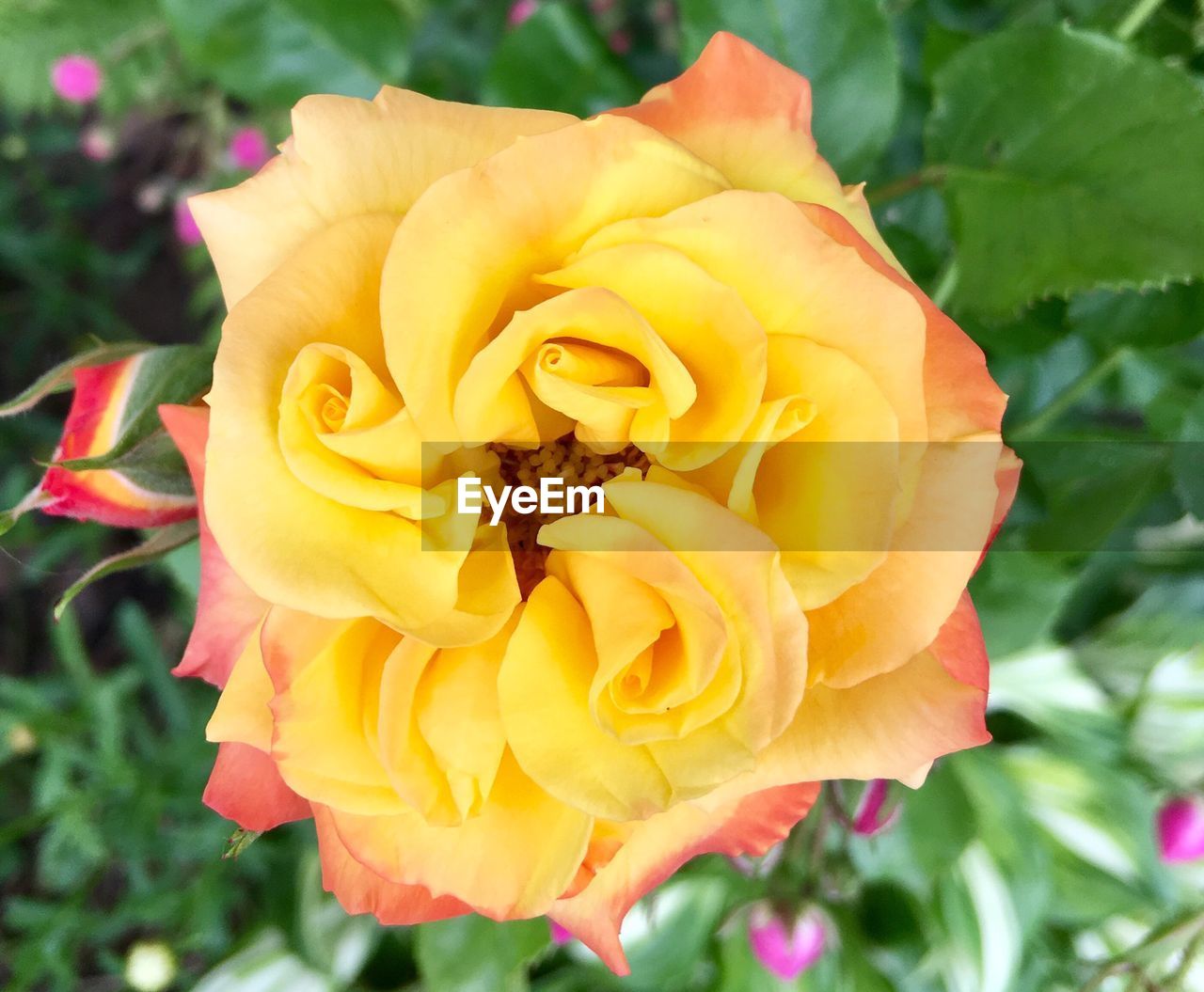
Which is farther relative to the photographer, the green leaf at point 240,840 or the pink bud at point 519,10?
the pink bud at point 519,10

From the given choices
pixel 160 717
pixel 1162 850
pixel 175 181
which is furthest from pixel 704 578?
pixel 175 181

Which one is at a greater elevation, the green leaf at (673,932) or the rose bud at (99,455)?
the rose bud at (99,455)

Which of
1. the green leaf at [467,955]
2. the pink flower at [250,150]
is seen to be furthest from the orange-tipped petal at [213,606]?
the pink flower at [250,150]

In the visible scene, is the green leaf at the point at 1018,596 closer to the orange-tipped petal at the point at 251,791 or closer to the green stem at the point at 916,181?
the green stem at the point at 916,181

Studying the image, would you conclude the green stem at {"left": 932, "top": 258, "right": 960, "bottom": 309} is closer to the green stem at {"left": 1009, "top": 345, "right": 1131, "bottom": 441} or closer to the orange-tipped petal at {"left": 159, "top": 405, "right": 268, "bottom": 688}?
the green stem at {"left": 1009, "top": 345, "right": 1131, "bottom": 441}

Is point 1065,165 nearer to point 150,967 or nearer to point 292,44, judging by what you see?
point 292,44

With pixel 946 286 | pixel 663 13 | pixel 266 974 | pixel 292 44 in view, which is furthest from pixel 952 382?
pixel 663 13

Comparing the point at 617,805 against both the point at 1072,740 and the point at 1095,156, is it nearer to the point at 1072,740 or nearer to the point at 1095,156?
the point at 1095,156

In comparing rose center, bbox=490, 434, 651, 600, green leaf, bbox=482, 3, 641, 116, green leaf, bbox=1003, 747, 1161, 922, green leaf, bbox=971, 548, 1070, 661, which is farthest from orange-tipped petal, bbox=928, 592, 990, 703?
green leaf, bbox=1003, 747, 1161, 922
